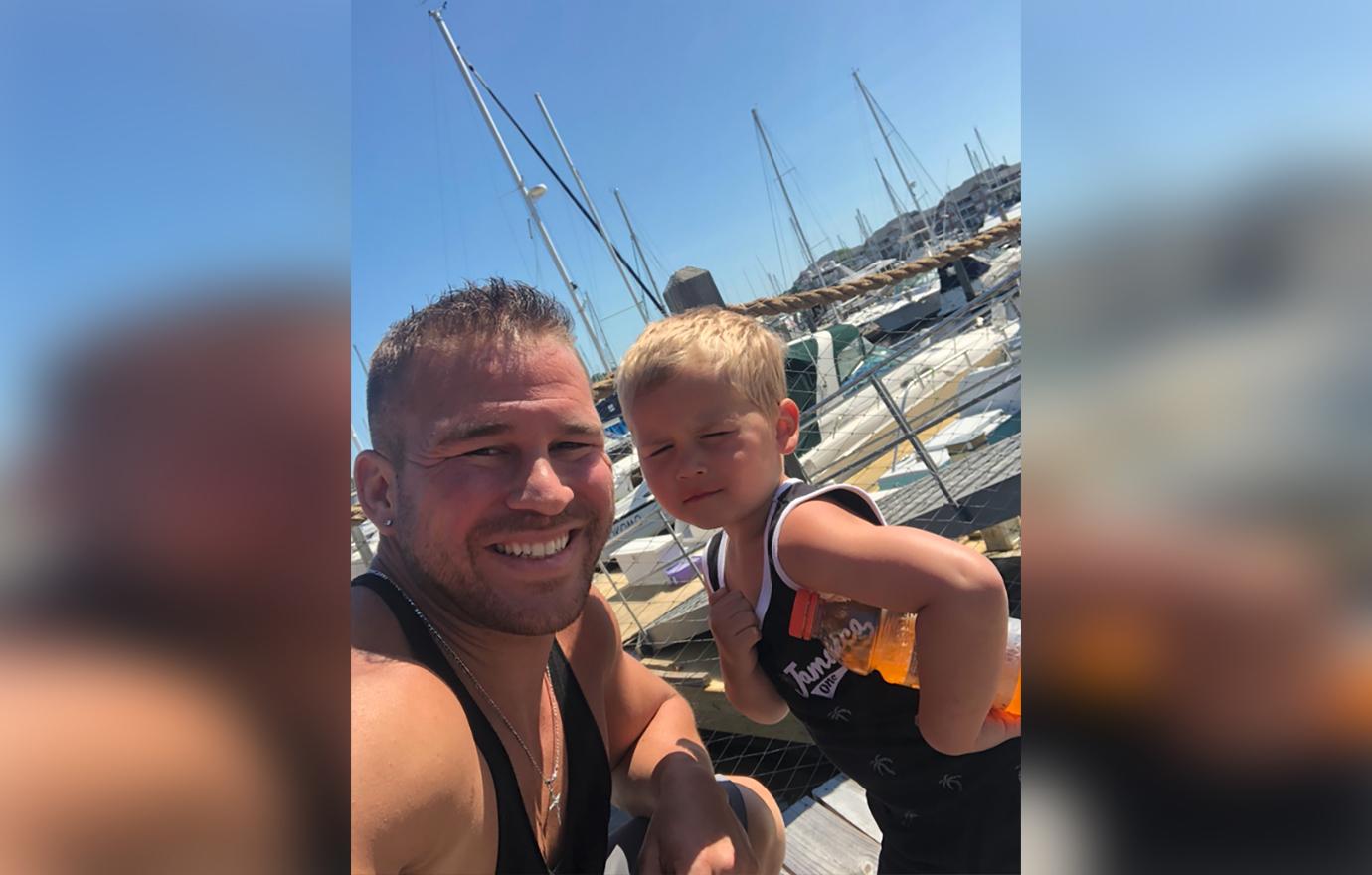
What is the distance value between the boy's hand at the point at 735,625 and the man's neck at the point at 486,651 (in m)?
0.28

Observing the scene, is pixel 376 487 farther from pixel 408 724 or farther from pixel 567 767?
pixel 567 767

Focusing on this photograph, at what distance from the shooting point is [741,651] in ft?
2.87

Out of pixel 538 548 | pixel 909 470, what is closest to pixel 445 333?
pixel 538 548

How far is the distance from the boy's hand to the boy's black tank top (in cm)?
1

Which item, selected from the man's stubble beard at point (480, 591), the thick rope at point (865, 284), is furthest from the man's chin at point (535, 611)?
the thick rope at point (865, 284)

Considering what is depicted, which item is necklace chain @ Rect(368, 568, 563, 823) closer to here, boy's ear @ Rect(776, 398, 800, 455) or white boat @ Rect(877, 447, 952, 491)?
boy's ear @ Rect(776, 398, 800, 455)

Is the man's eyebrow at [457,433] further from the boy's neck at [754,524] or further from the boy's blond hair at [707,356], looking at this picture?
the boy's neck at [754,524]

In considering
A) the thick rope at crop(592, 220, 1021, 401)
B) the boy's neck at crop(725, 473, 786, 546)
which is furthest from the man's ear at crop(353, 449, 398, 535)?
the thick rope at crop(592, 220, 1021, 401)
